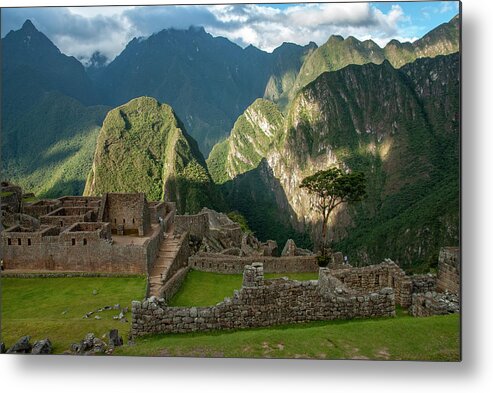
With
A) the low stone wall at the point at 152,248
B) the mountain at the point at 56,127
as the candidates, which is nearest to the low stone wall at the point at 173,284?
the low stone wall at the point at 152,248

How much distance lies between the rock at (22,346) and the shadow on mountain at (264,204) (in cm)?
3744

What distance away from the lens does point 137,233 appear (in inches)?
648

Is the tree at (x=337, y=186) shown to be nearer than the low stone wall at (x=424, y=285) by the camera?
No

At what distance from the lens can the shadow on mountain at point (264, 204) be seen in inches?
2138

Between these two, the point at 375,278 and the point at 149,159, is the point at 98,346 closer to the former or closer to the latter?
the point at 375,278

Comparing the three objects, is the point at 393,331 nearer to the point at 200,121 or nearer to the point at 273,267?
the point at 273,267

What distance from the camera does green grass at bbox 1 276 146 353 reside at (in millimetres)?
8453

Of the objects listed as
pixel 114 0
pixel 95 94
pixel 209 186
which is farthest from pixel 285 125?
pixel 114 0

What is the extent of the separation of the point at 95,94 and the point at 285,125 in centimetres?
5030

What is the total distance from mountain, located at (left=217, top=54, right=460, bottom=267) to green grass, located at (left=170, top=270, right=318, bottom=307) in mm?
11829

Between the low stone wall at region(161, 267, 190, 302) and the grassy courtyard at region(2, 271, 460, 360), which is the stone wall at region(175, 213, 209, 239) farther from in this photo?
the grassy courtyard at region(2, 271, 460, 360)

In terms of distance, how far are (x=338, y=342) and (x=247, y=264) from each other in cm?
863

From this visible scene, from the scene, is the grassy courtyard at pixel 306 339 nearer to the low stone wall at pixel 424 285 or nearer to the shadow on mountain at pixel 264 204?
the low stone wall at pixel 424 285

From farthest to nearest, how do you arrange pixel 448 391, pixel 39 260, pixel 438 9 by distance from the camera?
pixel 39 260 < pixel 438 9 < pixel 448 391
